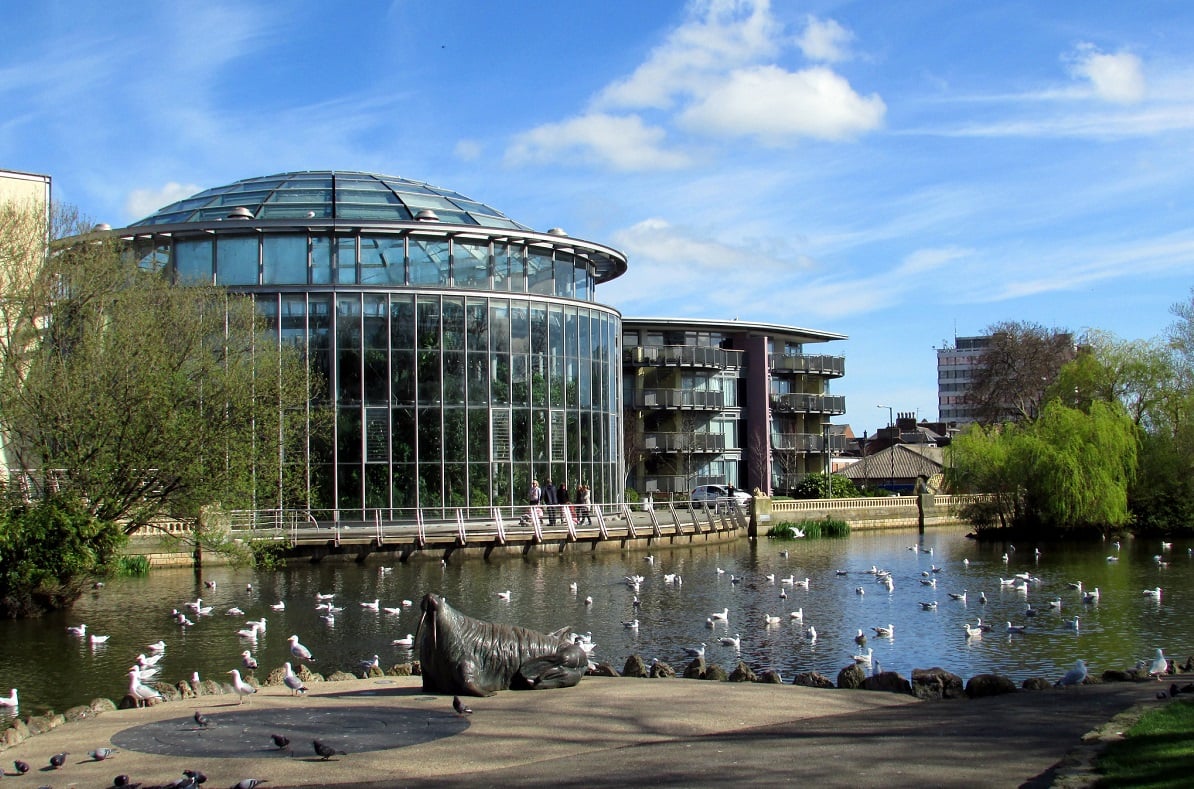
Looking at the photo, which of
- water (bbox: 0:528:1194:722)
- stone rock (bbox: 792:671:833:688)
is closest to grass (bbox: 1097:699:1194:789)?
stone rock (bbox: 792:671:833:688)

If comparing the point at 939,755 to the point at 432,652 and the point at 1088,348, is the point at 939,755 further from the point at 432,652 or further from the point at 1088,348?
the point at 1088,348

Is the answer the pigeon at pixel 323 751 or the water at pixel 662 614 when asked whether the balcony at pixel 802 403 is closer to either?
the water at pixel 662 614

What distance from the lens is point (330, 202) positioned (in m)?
50.8

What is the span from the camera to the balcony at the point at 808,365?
8525cm

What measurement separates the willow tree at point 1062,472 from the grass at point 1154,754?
133ft

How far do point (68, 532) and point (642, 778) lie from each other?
2088 centimetres

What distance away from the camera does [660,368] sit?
79000mm

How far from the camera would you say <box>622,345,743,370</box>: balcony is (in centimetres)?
7744

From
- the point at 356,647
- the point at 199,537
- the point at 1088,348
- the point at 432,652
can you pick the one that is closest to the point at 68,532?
the point at 199,537

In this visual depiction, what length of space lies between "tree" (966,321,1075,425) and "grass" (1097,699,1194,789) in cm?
6756

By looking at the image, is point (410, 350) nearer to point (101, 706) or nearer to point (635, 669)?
point (635, 669)

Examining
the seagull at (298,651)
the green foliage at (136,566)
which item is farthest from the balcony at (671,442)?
the seagull at (298,651)

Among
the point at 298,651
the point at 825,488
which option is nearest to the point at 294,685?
the point at 298,651

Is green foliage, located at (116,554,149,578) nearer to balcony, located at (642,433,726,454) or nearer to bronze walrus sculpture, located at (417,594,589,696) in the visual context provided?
bronze walrus sculpture, located at (417,594,589,696)
